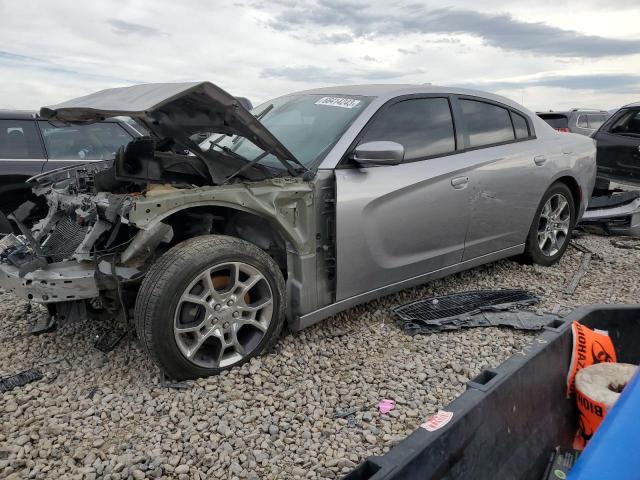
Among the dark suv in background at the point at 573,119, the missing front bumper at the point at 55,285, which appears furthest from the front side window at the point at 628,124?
the missing front bumper at the point at 55,285

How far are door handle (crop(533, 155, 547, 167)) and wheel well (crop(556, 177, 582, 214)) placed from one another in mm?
399

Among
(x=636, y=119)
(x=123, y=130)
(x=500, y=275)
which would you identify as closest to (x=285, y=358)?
(x=500, y=275)

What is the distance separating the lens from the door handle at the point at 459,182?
3662 millimetres

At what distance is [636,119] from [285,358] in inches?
248

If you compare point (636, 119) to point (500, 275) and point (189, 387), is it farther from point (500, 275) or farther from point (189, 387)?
point (189, 387)

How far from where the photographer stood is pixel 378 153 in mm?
3049

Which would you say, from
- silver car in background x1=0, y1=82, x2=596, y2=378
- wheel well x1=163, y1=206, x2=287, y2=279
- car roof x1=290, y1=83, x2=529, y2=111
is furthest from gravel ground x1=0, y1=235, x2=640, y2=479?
car roof x1=290, y1=83, x2=529, y2=111

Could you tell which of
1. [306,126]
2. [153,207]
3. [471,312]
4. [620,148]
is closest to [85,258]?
[153,207]

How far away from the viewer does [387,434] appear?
2.42 m

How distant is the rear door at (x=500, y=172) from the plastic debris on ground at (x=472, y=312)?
0.37 metres

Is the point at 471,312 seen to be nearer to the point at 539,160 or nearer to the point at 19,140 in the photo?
the point at 539,160

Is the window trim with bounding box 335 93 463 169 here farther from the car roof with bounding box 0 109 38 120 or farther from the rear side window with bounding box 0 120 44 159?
the car roof with bounding box 0 109 38 120

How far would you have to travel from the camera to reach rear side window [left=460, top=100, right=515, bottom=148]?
13.1ft

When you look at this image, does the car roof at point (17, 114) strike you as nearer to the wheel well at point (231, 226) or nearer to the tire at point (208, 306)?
the wheel well at point (231, 226)
